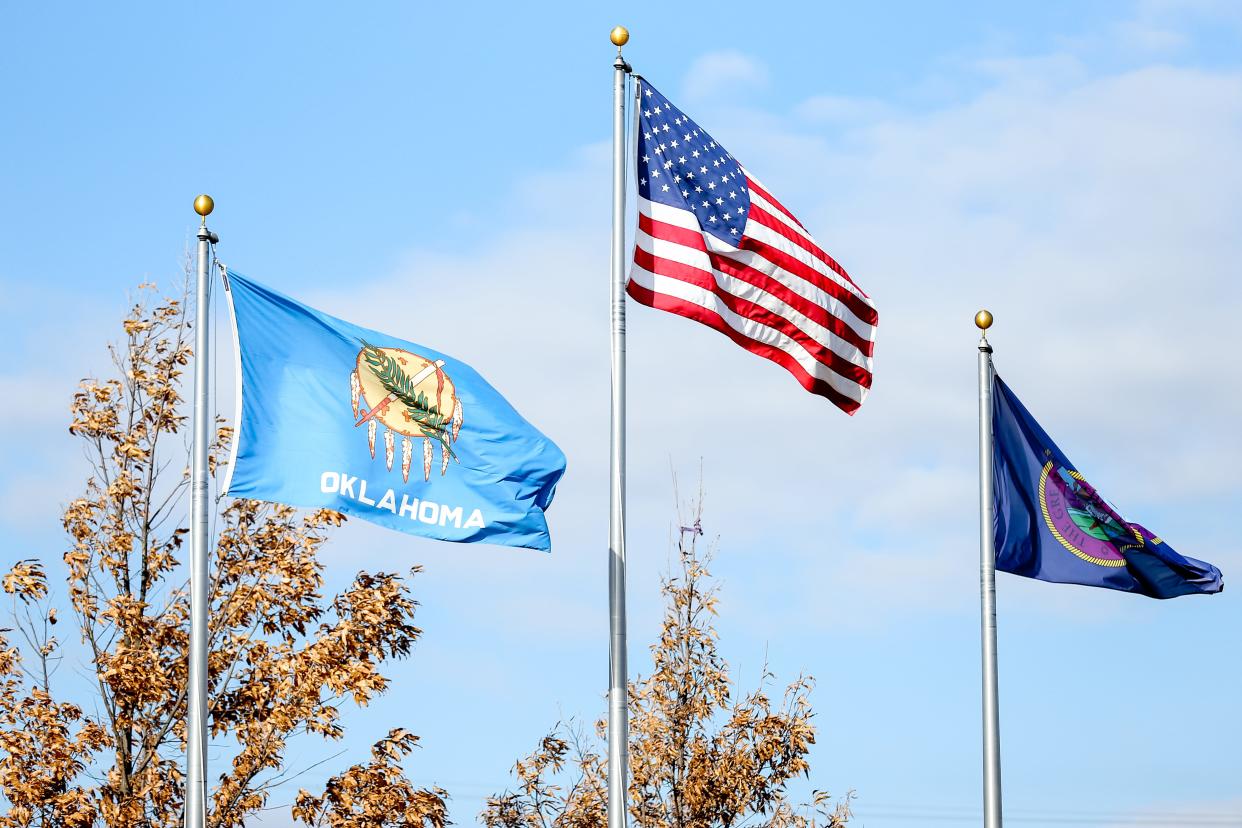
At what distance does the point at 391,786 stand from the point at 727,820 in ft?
24.6

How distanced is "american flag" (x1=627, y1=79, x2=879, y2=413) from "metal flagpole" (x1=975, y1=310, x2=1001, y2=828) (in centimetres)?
265

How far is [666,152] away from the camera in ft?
57.6

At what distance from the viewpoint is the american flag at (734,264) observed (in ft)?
56.5

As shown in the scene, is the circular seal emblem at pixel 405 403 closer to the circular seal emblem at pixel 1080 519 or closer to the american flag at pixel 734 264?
the american flag at pixel 734 264

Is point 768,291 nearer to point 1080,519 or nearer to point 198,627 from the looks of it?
point 1080,519

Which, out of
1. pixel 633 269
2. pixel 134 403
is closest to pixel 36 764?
pixel 134 403

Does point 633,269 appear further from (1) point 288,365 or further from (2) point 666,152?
(1) point 288,365

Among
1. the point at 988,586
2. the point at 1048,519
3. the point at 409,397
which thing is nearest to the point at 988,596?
the point at 988,586

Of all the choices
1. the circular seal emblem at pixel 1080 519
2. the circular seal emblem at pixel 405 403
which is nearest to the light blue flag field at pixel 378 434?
the circular seal emblem at pixel 405 403

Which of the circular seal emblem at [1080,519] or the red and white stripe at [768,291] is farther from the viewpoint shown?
the circular seal emblem at [1080,519]

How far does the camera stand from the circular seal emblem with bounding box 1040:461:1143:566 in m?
21.6

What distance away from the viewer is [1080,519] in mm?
21688

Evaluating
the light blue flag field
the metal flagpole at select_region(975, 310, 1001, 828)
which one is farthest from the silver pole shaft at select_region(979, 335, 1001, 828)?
the light blue flag field

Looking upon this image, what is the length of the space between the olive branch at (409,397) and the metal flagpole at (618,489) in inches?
59.6
